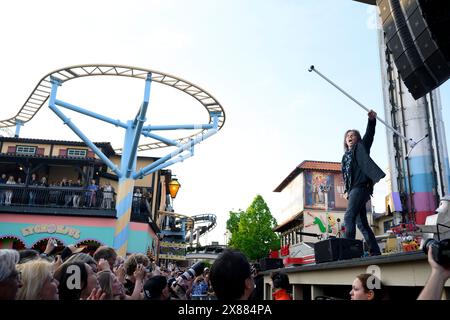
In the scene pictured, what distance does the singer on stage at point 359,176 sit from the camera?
4.78 meters

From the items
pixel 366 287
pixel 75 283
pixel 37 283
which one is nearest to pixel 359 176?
pixel 366 287

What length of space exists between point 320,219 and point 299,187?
4.95 m

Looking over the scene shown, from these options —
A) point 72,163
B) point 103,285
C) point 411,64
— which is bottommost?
point 103,285

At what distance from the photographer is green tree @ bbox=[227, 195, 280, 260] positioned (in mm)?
44656

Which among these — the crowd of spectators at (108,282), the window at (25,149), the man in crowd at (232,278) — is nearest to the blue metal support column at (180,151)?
the window at (25,149)

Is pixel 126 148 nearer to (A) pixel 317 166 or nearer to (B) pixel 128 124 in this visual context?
(B) pixel 128 124

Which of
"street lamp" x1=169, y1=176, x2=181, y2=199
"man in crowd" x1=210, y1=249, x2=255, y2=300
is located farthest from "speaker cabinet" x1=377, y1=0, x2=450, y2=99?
"street lamp" x1=169, y1=176, x2=181, y2=199

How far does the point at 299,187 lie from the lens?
4244 cm

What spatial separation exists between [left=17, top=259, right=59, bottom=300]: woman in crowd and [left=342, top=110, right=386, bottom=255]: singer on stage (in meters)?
3.60

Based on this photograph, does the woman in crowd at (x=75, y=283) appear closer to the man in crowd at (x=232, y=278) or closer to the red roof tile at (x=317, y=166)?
the man in crowd at (x=232, y=278)

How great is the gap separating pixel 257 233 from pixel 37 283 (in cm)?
4426

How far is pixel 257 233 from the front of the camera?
45.8 meters
